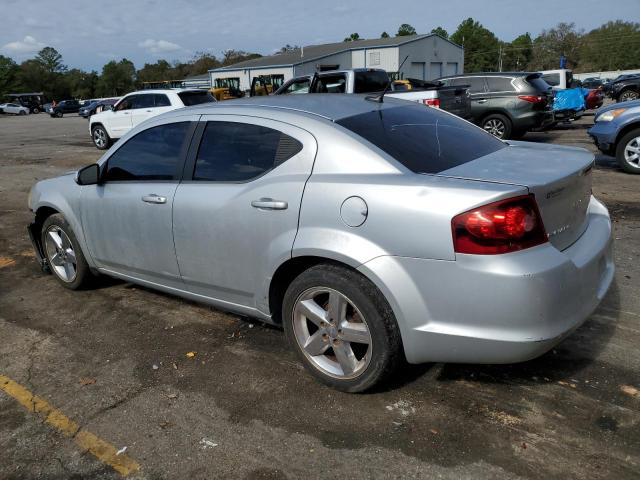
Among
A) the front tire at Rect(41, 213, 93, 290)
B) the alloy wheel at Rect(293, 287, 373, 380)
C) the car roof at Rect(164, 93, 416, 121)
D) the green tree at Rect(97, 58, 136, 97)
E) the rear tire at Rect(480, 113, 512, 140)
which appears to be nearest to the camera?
the alloy wheel at Rect(293, 287, 373, 380)

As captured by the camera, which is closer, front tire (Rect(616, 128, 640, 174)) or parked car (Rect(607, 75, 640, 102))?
front tire (Rect(616, 128, 640, 174))

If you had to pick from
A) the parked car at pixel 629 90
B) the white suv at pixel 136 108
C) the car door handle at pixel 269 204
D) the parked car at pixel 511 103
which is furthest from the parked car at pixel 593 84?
the car door handle at pixel 269 204

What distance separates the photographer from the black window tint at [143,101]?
15484 millimetres

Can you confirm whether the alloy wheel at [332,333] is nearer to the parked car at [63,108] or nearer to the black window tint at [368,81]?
the black window tint at [368,81]

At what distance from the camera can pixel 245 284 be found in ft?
11.0

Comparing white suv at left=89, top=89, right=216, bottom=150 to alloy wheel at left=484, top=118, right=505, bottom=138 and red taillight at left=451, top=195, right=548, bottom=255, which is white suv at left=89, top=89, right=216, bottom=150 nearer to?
alloy wheel at left=484, top=118, right=505, bottom=138

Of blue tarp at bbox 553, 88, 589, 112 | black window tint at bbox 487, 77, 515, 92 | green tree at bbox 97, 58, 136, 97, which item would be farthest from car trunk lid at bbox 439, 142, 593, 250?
green tree at bbox 97, 58, 136, 97

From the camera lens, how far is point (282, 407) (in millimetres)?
2967

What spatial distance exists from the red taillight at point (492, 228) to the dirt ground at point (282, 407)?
929 millimetres

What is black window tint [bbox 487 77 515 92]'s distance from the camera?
12.9m

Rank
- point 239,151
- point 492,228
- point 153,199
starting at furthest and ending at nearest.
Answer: point 153,199 < point 239,151 < point 492,228

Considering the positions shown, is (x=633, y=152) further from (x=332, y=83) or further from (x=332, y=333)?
(x=332, y=333)

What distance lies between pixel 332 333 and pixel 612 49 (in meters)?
118

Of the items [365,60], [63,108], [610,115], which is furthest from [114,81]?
[610,115]
